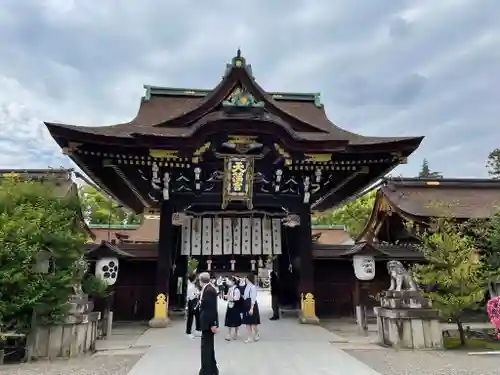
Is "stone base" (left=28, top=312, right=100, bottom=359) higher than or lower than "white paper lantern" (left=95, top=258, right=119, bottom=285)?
lower

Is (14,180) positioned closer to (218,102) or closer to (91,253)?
(91,253)

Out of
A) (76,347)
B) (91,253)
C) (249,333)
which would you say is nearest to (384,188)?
(249,333)

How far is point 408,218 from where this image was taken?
37.5 feet

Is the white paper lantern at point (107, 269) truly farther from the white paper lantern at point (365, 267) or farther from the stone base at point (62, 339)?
the white paper lantern at point (365, 267)

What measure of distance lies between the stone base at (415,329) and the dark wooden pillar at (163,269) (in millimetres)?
5876

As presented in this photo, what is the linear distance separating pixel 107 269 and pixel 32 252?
388 cm

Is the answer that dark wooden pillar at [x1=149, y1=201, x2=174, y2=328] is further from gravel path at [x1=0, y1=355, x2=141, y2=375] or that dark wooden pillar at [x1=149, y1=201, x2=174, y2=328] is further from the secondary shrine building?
gravel path at [x1=0, y1=355, x2=141, y2=375]

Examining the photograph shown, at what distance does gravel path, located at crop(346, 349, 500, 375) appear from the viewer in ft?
17.9

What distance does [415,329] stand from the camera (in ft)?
23.1

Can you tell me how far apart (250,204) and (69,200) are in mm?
4935

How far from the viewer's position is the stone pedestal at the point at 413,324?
7039 mm

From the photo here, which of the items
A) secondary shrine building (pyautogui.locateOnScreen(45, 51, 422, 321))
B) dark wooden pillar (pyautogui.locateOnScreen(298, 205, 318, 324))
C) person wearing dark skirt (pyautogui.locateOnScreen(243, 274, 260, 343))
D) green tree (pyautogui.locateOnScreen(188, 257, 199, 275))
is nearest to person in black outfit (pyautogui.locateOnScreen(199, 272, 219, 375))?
person wearing dark skirt (pyautogui.locateOnScreen(243, 274, 260, 343))

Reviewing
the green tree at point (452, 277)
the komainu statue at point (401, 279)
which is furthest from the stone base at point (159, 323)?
the green tree at point (452, 277)

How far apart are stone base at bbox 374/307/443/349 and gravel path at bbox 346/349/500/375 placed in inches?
9.8
